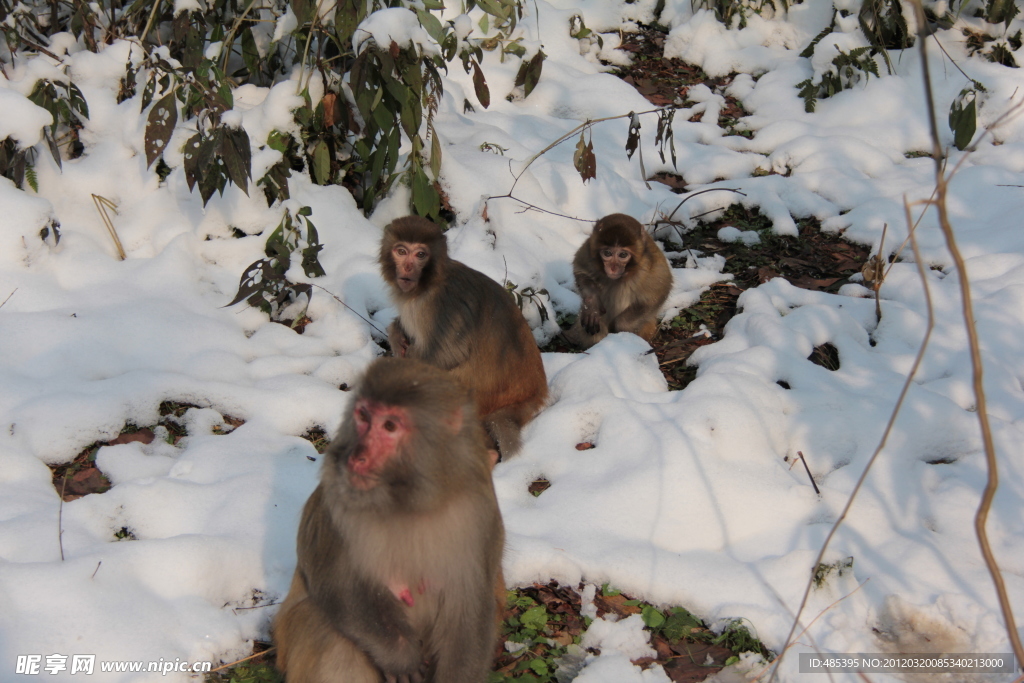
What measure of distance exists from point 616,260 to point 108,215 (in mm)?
2927

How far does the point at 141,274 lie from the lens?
4363 mm

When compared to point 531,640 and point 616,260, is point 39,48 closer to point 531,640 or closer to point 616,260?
point 616,260

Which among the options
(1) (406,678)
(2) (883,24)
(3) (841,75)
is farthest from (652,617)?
(2) (883,24)

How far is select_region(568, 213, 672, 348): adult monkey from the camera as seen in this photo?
5195 millimetres

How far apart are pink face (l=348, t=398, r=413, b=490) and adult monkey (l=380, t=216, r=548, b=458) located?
200 cm

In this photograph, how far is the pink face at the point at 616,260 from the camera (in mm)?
5160

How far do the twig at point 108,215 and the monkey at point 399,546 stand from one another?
2731 mm

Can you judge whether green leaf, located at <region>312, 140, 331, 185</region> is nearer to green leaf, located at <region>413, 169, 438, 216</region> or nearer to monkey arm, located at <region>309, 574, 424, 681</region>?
green leaf, located at <region>413, 169, 438, 216</region>

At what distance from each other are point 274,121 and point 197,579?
2.94m

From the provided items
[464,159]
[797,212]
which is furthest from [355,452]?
[797,212]

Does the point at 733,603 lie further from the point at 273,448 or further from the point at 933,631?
the point at 273,448

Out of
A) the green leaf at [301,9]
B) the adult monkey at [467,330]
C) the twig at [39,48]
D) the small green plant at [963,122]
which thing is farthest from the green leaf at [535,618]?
the small green plant at [963,122]

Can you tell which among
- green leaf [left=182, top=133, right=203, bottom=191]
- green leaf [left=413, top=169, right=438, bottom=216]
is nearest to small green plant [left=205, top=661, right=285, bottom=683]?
green leaf [left=182, top=133, right=203, bottom=191]

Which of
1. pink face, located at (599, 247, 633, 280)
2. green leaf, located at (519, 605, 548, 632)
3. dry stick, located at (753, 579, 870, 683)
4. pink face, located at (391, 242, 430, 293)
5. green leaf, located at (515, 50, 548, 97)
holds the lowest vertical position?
green leaf, located at (519, 605, 548, 632)
